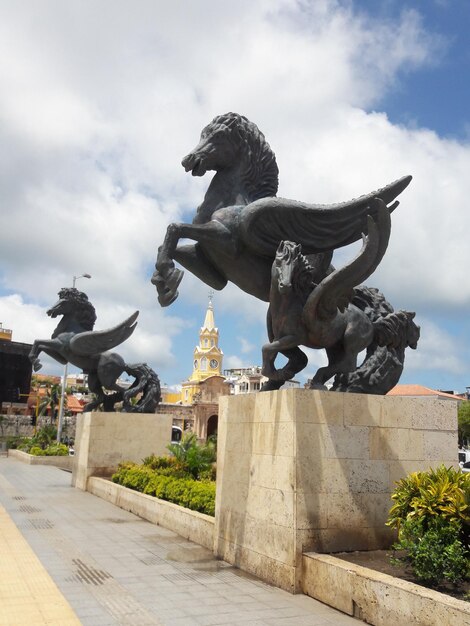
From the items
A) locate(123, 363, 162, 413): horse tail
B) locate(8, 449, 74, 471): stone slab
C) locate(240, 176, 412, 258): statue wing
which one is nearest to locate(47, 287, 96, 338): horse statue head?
locate(123, 363, 162, 413): horse tail

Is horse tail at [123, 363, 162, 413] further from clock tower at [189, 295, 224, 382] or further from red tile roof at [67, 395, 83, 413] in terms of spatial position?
clock tower at [189, 295, 224, 382]

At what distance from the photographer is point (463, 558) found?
4.48 metres

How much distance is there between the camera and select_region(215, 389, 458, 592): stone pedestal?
563 cm

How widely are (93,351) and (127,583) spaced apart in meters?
9.36

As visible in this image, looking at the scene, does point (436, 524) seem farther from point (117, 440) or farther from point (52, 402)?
point (52, 402)

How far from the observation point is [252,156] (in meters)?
7.33

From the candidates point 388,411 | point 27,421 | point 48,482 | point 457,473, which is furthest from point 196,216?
point 27,421

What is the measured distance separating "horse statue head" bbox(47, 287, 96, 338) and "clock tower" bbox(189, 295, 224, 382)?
2864 inches

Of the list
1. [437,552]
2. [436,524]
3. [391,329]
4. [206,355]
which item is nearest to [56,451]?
[391,329]

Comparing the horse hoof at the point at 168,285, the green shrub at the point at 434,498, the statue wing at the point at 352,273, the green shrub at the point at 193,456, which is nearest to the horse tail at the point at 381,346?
the statue wing at the point at 352,273

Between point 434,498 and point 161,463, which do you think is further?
point 161,463

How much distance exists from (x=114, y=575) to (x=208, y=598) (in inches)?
50.6

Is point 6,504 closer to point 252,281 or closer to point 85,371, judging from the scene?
point 85,371

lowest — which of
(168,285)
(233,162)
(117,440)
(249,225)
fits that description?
(117,440)
